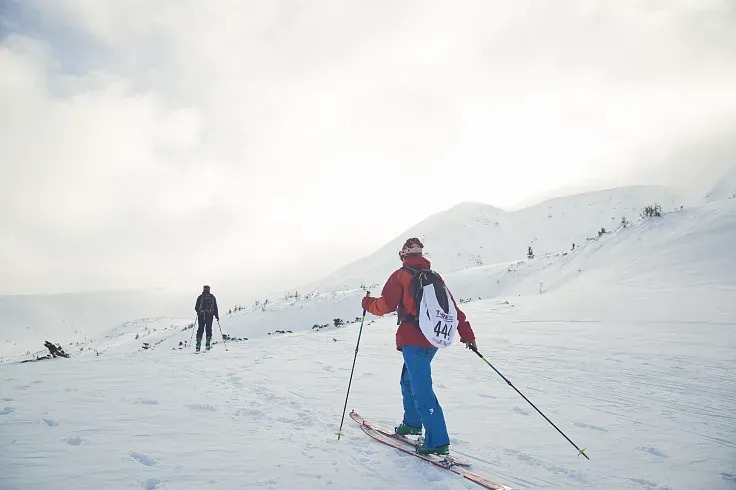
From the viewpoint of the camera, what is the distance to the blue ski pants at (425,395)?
4121 millimetres

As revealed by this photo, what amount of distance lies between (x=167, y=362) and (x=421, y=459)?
7.08 m

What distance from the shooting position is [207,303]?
1266cm

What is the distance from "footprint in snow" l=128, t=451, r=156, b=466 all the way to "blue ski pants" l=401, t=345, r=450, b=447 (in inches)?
101

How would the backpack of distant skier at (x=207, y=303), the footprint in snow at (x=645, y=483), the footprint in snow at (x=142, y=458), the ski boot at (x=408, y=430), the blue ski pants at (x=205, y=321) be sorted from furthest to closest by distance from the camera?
the backpack of distant skier at (x=207, y=303) → the blue ski pants at (x=205, y=321) → the ski boot at (x=408, y=430) → the footprint in snow at (x=645, y=483) → the footprint in snow at (x=142, y=458)

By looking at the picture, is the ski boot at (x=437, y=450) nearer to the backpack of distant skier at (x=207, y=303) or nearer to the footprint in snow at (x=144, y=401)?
the footprint in snow at (x=144, y=401)

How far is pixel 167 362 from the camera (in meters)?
8.96

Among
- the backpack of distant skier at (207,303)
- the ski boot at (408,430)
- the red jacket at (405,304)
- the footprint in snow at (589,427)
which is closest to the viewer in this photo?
the red jacket at (405,304)

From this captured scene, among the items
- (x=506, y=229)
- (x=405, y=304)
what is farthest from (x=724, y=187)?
(x=405, y=304)

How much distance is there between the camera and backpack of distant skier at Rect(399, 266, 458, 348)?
418cm

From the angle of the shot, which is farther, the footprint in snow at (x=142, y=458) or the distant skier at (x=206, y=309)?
the distant skier at (x=206, y=309)

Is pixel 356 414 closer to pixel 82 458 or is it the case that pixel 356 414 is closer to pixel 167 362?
pixel 82 458

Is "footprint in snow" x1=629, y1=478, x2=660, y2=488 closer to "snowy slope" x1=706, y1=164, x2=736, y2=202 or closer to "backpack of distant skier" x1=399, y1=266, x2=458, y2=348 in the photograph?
"backpack of distant skier" x1=399, y1=266, x2=458, y2=348

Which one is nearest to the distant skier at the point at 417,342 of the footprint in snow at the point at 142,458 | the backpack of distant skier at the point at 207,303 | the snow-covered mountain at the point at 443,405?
the snow-covered mountain at the point at 443,405

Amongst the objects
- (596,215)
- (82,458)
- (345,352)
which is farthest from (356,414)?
(596,215)
